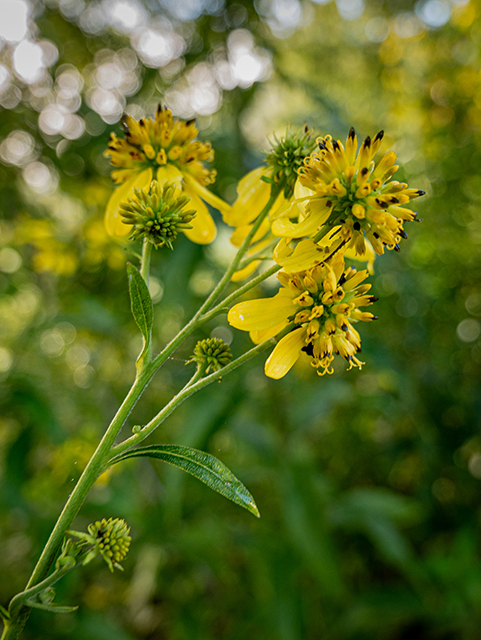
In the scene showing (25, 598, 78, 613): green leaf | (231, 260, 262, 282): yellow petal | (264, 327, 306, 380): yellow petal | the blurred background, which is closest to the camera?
(25, 598, 78, 613): green leaf

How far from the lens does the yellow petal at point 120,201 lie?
2.21ft

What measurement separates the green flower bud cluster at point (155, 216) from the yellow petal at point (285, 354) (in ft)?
0.62

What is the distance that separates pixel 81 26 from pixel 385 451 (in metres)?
2.36

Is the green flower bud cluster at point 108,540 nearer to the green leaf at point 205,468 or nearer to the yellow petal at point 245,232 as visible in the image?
the green leaf at point 205,468

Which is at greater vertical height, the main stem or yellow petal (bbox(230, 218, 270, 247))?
yellow petal (bbox(230, 218, 270, 247))

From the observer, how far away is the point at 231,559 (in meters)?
2.11

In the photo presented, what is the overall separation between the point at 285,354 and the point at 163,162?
37 cm

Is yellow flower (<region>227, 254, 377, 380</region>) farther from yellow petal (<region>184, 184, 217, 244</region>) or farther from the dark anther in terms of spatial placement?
yellow petal (<region>184, 184, 217, 244</region>)

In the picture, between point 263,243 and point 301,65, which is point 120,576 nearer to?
point 263,243

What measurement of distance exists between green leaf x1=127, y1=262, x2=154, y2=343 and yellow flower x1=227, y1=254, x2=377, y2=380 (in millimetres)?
99

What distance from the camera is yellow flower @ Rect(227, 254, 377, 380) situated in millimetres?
559

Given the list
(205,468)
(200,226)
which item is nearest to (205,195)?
(200,226)

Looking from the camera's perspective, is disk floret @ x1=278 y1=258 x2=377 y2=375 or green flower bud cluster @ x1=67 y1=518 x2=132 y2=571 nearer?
green flower bud cluster @ x1=67 y1=518 x2=132 y2=571

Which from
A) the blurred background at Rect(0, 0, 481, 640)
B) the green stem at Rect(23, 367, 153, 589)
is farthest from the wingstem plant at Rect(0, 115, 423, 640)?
the blurred background at Rect(0, 0, 481, 640)
